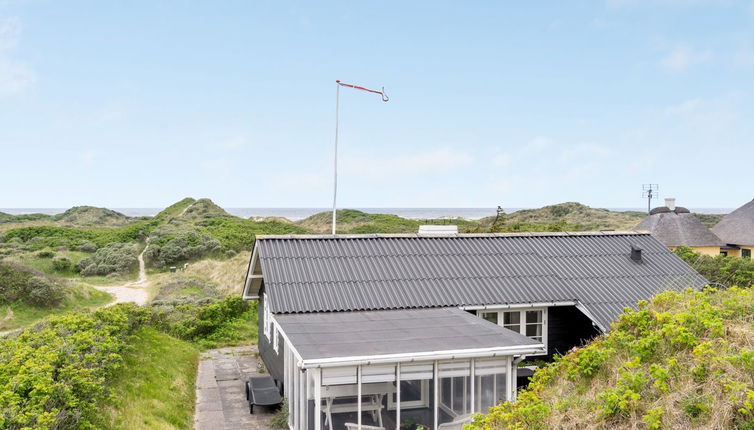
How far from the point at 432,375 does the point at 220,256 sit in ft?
106

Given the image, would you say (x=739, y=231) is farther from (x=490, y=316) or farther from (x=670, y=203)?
(x=490, y=316)

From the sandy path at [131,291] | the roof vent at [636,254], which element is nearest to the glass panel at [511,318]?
the roof vent at [636,254]

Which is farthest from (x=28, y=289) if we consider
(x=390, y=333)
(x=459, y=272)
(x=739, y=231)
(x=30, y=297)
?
(x=739, y=231)

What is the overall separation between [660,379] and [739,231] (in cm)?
3357

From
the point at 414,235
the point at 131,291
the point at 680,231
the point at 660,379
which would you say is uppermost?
the point at 414,235

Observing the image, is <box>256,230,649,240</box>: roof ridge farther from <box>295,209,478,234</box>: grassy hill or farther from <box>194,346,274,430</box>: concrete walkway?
<box>295,209,478,234</box>: grassy hill

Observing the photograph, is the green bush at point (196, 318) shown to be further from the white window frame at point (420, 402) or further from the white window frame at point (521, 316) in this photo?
the white window frame at point (420, 402)

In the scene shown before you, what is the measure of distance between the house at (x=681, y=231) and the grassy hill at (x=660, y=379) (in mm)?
26784

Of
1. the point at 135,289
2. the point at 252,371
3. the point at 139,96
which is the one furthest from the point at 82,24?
the point at 252,371

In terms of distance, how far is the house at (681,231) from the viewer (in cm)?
3166

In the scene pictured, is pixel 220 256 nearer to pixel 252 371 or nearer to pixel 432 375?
pixel 252 371

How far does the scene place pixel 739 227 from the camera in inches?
1304

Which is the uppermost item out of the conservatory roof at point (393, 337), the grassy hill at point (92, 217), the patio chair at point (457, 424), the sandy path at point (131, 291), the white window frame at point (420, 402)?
the grassy hill at point (92, 217)

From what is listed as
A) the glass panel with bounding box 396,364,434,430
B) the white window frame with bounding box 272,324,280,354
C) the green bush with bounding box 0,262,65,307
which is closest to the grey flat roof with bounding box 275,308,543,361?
the glass panel with bounding box 396,364,434,430
